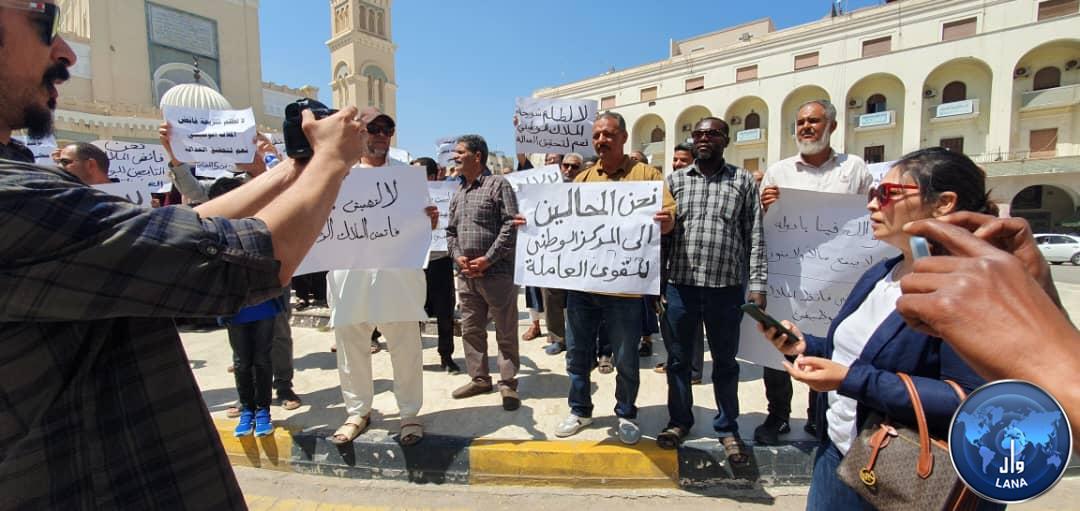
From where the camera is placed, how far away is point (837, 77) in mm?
30172

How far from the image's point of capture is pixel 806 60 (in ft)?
102

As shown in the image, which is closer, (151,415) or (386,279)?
(151,415)

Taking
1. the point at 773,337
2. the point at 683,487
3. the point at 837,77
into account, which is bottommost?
the point at 683,487

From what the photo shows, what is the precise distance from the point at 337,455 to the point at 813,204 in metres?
3.51

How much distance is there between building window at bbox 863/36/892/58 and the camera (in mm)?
28716

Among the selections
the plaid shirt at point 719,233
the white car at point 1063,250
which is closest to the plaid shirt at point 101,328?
the plaid shirt at point 719,233

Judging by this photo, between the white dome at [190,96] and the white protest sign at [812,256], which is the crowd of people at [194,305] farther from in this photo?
the white dome at [190,96]

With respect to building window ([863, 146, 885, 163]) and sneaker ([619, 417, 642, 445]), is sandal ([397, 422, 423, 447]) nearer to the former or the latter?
sneaker ([619, 417, 642, 445])

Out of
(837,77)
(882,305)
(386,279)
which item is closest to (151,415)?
(882,305)

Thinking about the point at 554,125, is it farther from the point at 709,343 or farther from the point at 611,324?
the point at 709,343

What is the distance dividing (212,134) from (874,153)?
36417 mm

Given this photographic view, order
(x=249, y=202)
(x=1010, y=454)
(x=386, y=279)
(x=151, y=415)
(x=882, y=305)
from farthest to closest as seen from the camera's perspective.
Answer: (x=386, y=279) < (x=882, y=305) < (x=249, y=202) < (x=151, y=415) < (x=1010, y=454)

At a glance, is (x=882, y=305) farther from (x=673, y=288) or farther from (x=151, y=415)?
(x=151, y=415)

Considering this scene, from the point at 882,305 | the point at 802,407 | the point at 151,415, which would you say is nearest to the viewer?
the point at 151,415
